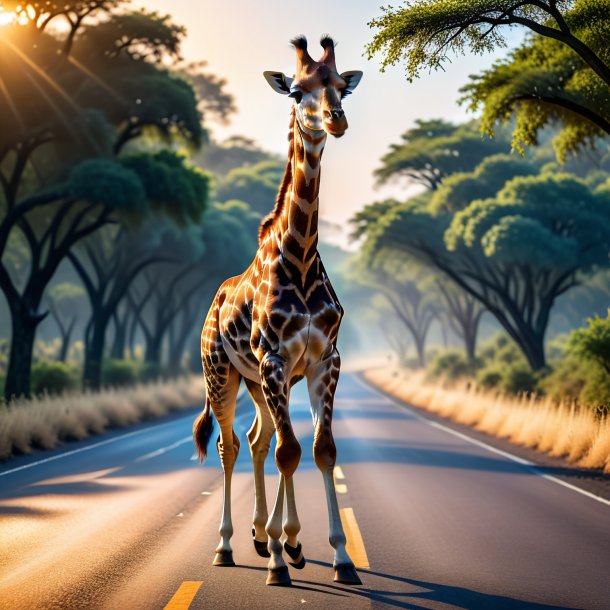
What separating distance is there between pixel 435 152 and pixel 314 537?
29392mm

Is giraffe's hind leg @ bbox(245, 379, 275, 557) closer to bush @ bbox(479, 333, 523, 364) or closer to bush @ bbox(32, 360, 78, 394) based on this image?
bush @ bbox(32, 360, 78, 394)

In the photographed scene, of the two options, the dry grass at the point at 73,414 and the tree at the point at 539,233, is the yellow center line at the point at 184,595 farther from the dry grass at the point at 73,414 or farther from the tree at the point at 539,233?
the tree at the point at 539,233

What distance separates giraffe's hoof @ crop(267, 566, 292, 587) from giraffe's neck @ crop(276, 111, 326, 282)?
2.27 m

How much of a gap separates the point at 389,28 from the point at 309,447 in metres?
8.96

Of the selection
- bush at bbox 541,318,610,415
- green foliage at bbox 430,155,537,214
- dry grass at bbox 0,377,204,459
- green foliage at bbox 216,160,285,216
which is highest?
green foliage at bbox 216,160,285,216

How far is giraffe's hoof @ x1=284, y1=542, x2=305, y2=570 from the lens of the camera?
7.56 metres

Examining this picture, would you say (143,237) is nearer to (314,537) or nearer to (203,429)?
(203,429)

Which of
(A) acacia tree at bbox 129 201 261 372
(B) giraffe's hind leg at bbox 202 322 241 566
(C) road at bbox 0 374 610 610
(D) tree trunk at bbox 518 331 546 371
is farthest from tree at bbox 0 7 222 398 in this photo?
(B) giraffe's hind leg at bbox 202 322 241 566

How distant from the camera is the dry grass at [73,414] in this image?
1948 centimetres

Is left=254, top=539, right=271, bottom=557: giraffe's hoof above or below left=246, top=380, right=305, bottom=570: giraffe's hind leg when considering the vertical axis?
below

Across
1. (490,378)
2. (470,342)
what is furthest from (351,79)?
(470,342)

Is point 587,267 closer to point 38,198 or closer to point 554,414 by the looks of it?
point 554,414

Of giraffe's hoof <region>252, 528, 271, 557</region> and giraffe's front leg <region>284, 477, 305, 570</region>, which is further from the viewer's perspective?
giraffe's hoof <region>252, 528, 271, 557</region>

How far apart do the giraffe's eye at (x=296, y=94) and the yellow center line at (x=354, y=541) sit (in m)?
3.86
